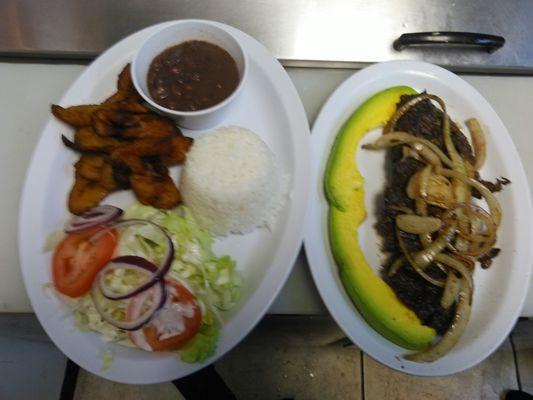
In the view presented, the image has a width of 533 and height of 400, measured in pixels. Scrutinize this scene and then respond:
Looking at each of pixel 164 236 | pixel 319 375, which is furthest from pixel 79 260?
pixel 319 375

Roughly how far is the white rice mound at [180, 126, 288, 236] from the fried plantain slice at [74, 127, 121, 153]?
9.6 inches

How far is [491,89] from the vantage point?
1634mm

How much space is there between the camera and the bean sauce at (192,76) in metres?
1.26

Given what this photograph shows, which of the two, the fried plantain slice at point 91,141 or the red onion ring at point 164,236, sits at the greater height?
the fried plantain slice at point 91,141

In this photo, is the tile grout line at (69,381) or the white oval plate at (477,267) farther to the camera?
the tile grout line at (69,381)

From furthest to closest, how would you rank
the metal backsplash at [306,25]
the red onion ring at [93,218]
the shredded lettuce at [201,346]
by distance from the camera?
the metal backsplash at [306,25] < the red onion ring at [93,218] < the shredded lettuce at [201,346]

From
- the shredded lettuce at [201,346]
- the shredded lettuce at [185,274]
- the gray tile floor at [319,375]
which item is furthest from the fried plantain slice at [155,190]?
the gray tile floor at [319,375]

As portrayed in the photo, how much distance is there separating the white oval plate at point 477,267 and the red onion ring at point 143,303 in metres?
0.45

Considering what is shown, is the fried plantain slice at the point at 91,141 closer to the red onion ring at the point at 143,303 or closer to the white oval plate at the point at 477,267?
the red onion ring at the point at 143,303

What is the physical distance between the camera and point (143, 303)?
113 centimetres

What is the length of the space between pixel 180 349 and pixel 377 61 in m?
1.27

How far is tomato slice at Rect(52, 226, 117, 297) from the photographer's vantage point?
45.8 inches

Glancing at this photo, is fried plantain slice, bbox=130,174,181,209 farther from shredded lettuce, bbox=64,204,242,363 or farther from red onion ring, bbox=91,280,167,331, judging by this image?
red onion ring, bbox=91,280,167,331

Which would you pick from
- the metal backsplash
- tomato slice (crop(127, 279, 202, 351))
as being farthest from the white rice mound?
the metal backsplash
